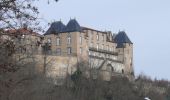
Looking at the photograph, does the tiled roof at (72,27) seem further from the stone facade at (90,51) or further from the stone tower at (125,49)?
the stone tower at (125,49)

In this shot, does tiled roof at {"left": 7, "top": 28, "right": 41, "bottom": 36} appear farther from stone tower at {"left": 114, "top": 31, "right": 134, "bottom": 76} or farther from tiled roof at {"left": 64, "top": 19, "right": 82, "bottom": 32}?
stone tower at {"left": 114, "top": 31, "right": 134, "bottom": 76}

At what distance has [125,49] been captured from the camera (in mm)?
98188

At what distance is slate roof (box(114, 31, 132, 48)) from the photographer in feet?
324

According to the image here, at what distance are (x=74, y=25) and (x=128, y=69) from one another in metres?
13.4

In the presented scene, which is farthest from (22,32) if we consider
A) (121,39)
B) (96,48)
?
(121,39)

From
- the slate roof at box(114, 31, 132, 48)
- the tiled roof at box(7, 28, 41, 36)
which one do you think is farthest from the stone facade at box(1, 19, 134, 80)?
the tiled roof at box(7, 28, 41, 36)

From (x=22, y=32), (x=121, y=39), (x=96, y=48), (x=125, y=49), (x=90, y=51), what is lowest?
(x=90, y=51)

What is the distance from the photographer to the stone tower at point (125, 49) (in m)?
94.3

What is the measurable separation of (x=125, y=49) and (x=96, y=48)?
Result: 9.23 metres

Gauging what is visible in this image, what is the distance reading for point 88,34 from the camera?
91875mm

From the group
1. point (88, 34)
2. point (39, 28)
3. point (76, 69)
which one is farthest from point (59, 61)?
point (39, 28)

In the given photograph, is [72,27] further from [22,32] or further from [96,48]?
[22,32]

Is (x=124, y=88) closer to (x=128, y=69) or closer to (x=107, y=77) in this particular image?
(x=107, y=77)

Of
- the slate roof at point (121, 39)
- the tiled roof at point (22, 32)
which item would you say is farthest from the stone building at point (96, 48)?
the tiled roof at point (22, 32)
